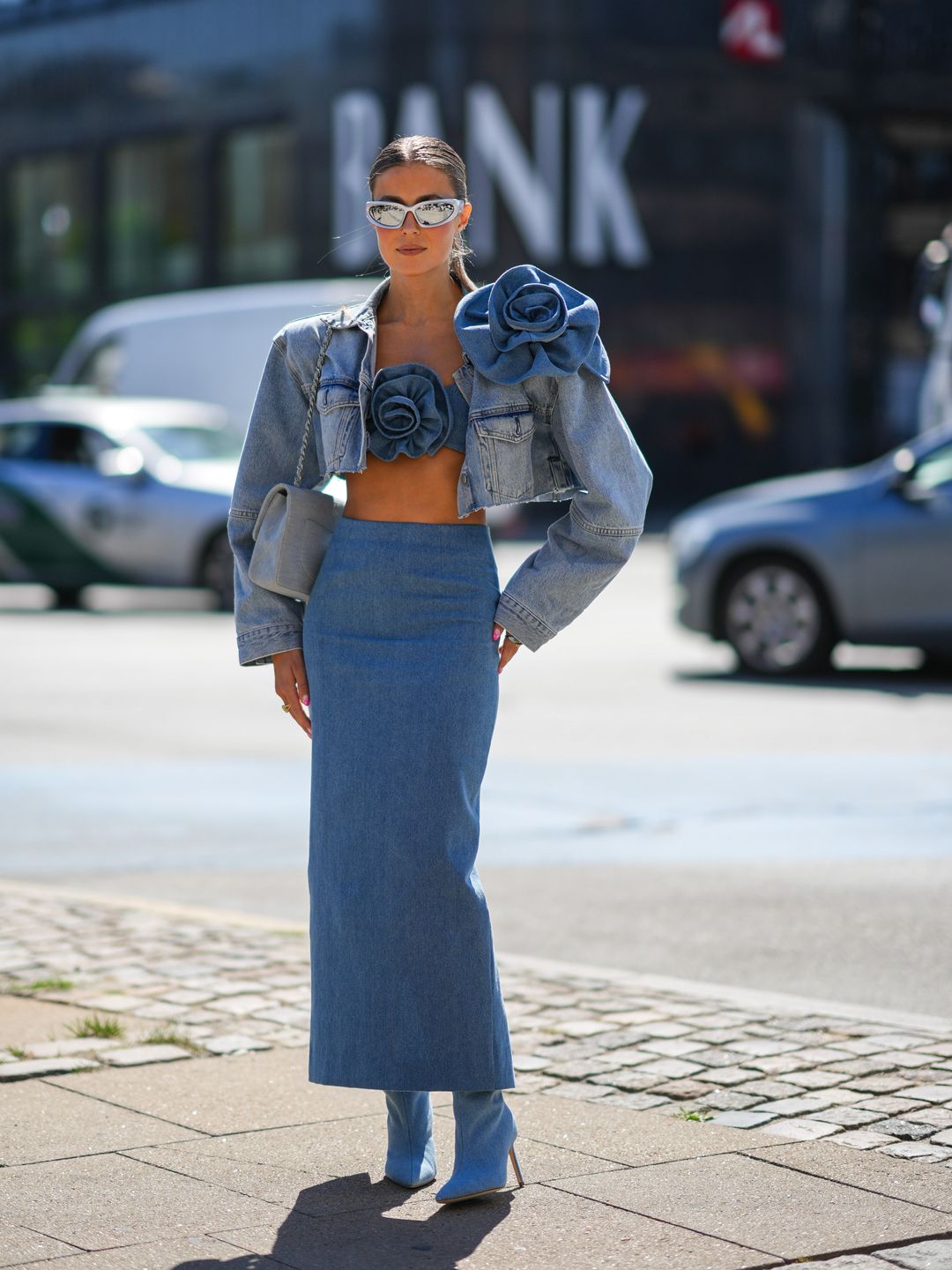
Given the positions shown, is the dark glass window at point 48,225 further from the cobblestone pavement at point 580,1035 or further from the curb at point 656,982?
the cobblestone pavement at point 580,1035

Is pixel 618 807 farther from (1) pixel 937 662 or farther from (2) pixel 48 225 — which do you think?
(2) pixel 48 225

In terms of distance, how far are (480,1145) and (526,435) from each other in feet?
4.08

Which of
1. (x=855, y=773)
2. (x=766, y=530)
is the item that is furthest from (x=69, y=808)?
(x=766, y=530)

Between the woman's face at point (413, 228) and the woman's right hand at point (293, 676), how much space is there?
730mm

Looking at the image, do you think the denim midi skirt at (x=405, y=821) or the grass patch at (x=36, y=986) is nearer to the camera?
the denim midi skirt at (x=405, y=821)

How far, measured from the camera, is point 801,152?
129 ft

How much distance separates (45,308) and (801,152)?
15.9 meters

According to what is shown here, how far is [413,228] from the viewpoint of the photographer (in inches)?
152

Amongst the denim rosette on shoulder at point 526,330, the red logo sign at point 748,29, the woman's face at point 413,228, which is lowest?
the denim rosette on shoulder at point 526,330

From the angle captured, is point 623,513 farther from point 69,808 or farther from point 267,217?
point 267,217

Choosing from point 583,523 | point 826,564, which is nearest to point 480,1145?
point 583,523

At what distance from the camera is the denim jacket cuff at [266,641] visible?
3.90 meters

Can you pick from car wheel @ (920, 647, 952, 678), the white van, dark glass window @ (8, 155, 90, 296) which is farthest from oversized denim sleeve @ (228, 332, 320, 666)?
dark glass window @ (8, 155, 90, 296)

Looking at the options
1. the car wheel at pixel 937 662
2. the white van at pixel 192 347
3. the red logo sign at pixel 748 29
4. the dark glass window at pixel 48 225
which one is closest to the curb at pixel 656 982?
the car wheel at pixel 937 662
